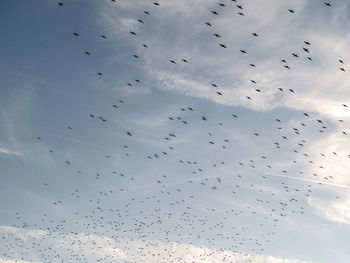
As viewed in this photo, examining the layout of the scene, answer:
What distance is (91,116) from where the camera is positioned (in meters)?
51.9

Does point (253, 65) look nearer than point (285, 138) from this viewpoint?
Yes

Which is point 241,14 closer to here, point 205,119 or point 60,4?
point 205,119

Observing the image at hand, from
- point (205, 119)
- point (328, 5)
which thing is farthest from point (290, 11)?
point (205, 119)

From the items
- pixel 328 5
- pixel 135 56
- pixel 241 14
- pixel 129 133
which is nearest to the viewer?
pixel 328 5

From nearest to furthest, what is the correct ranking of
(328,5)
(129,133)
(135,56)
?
1. (328,5)
2. (135,56)
3. (129,133)

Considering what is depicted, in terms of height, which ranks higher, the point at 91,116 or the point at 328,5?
the point at 328,5

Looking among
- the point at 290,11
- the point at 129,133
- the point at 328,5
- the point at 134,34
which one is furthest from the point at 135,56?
the point at 328,5

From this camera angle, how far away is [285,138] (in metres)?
53.9

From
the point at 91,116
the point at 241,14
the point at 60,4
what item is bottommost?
the point at 91,116

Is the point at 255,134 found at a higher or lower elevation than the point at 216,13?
lower

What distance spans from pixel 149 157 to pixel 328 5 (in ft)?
95.1

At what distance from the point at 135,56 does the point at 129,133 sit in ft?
31.8

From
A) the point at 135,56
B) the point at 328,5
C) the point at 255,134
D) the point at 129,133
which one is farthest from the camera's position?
the point at 255,134

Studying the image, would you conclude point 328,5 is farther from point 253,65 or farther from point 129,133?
point 129,133
